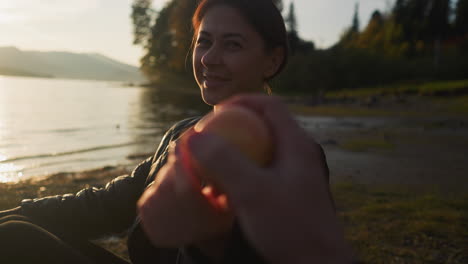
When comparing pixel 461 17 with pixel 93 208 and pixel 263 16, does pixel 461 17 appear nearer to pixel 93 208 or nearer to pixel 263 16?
pixel 263 16

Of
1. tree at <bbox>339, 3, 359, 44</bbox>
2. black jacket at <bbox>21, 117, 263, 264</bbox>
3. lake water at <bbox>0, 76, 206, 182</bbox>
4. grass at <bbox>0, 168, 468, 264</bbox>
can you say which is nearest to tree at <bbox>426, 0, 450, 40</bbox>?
tree at <bbox>339, 3, 359, 44</bbox>

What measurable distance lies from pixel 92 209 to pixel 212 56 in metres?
1.08

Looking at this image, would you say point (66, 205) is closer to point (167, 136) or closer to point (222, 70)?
point (167, 136)

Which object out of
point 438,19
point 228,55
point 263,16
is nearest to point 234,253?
point 228,55

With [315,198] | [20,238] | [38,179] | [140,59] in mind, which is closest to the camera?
[315,198]

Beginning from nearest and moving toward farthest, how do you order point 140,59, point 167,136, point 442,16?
point 167,136 → point 442,16 → point 140,59

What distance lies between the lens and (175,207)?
0.70 metres

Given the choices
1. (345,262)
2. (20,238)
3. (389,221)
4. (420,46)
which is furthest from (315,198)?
(420,46)

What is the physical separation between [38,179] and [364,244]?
6.14 meters

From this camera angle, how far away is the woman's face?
1582 mm

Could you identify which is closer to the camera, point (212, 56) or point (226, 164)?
point (226, 164)

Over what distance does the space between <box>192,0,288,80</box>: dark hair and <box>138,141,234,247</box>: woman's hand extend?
106cm

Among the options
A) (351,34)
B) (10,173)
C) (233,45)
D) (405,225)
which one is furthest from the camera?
(351,34)

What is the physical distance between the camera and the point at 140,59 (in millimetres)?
66062
